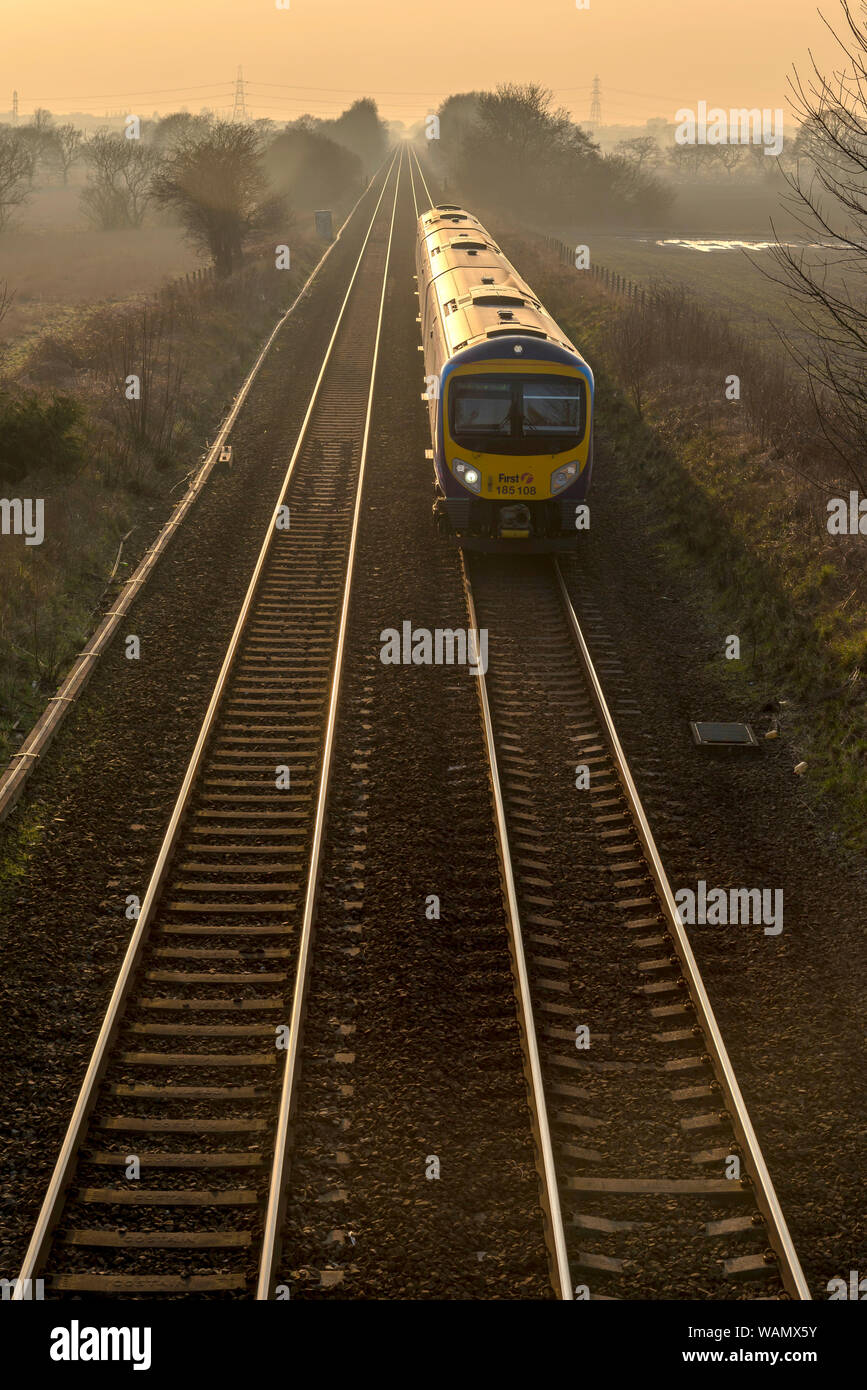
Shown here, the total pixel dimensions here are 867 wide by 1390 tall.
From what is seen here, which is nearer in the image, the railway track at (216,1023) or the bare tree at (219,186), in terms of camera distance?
the railway track at (216,1023)

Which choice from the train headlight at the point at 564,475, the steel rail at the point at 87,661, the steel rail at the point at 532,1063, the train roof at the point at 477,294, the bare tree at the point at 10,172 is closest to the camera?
the steel rail at the point at 532,1063

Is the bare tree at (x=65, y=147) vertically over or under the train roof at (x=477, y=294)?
over

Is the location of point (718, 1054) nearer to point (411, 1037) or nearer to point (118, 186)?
point (411, 1037)

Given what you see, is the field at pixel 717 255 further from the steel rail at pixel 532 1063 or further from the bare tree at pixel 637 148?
the bare tree at pixel 637 148

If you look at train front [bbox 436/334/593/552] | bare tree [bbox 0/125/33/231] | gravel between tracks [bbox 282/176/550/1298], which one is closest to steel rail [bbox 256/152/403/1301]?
gravel between tracks [bbox 282/176/550/1298]

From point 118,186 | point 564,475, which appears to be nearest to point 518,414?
point 564,475

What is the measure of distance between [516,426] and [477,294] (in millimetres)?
4365

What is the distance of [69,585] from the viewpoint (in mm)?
14188

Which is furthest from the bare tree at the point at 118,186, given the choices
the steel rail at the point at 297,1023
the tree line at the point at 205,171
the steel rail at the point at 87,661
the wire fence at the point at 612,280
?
the steel rail at the point at 297,1023

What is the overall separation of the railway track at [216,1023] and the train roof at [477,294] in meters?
5.02

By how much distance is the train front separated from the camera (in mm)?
14242

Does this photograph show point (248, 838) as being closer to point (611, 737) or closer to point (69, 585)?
point (611, 737)

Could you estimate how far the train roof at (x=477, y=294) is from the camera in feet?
49.8

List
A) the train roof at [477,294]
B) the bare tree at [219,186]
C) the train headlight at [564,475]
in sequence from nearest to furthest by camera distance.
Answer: the train headlight at [564,475], the train roof at [477,294], the bare tree at [219,186]
